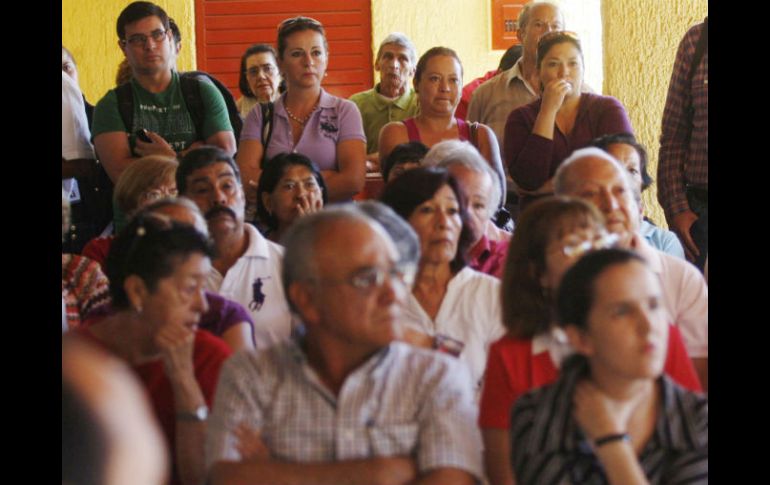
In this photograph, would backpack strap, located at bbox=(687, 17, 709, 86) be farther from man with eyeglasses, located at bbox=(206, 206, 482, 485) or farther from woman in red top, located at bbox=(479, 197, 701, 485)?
man with eyeglasses, located at bbox=(206, 206, 482, 485)

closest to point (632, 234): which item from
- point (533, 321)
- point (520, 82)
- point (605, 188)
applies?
point (605, 188)

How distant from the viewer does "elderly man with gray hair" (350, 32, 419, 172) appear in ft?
10.7

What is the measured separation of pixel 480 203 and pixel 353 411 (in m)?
0.70

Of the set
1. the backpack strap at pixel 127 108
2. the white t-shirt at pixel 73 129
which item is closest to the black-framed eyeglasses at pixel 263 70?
the white t-shirt at pixel 73 129

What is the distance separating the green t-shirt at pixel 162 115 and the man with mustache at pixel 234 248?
41 centimetres

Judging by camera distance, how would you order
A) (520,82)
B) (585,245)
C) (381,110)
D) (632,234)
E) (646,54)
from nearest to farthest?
(585,245)
(632,234)
(646,54)
(520,82)
(381,110)

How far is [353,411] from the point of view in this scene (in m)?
1.19

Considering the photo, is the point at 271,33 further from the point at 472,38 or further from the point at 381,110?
the point at 381,110

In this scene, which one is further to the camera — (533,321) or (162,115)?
(162,115)

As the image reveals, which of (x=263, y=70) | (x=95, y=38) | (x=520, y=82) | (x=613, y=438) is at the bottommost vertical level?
(x=613, y=438)

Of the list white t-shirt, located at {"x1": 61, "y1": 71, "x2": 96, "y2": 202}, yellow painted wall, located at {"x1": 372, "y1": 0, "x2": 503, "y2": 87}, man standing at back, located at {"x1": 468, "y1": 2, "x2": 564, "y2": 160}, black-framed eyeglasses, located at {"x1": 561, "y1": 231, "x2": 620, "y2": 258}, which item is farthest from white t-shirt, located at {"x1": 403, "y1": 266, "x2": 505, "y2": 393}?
yellow painted wall, located at {"x1": 372, "y1": 0, "x2": 503, "y2": 87}

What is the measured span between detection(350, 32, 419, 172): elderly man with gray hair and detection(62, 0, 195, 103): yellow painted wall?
1358mm
